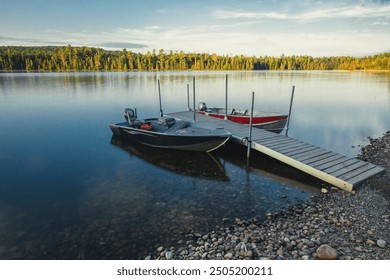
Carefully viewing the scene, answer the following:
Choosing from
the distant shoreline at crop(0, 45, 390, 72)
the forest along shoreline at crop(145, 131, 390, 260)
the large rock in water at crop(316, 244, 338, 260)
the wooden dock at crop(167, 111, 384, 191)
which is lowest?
the forest along shoreline at crop(145, 131, 390, 260)

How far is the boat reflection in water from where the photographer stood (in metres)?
10.4

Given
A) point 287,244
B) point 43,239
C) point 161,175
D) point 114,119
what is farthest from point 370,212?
point 114,119

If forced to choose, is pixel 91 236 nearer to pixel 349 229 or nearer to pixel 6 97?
pixel 349 229

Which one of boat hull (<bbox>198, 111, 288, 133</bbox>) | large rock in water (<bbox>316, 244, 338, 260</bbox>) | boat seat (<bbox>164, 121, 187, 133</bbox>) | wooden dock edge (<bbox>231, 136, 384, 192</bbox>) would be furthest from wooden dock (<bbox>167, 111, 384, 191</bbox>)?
large rock in water (<bbox>316, 244, 338, 260</bbox>)

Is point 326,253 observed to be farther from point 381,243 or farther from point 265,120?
point 265,120

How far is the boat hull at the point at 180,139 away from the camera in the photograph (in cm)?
1159

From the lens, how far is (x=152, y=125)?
1339cm

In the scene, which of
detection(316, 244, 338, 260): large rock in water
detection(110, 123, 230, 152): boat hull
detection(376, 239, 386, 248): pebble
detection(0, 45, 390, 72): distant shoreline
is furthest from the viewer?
detection(0, 45, 390, 72): distant shoreline

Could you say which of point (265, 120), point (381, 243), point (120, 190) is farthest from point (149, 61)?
point (381, 243)

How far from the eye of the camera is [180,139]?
12.0 m

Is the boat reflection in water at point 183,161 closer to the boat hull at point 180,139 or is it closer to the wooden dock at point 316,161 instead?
the boat hull at point 180,139

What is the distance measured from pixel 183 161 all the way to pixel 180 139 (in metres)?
1.10

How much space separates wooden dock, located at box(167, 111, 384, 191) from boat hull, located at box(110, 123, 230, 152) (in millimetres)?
1189

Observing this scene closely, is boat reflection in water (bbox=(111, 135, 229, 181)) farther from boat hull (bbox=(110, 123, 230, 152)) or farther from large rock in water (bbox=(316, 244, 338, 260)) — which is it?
large rock in water (bbox=(316, 244, 338, 260))
